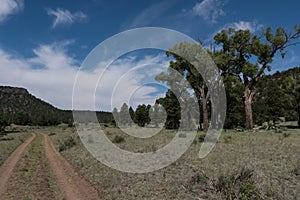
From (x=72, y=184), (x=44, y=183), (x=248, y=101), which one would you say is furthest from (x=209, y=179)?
(x=248, y=101)

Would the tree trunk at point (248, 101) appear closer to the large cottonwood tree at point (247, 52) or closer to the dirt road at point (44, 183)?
the large cottonwood tree at point (247, 52)

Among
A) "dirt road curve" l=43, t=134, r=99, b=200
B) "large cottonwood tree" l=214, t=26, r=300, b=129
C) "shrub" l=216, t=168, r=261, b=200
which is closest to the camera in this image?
"shrub" l=216, t=168, r=261, b=200

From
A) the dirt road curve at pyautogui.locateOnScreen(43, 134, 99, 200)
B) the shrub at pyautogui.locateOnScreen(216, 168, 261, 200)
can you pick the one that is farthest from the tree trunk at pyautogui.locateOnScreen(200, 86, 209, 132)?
the shrub at pyautogui.locateOnScreen(216, 168, 261, 200)

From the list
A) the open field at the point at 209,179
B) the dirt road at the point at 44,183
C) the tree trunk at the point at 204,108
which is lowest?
the dirt road at the point at 44,183

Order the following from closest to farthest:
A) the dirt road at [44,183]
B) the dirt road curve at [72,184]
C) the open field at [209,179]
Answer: the open field at [209,179] → the dirt road curve at [72,184] → the dirt road at [44,183]

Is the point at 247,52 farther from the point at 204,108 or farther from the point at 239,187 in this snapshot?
the point at 239,187

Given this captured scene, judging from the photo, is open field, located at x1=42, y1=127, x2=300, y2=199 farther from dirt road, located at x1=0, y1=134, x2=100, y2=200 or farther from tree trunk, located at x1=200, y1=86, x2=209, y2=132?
tree trunk, located at x1=200, y1=86, x2=209, y2=132

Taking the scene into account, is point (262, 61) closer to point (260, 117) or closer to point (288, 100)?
point (288, 100)

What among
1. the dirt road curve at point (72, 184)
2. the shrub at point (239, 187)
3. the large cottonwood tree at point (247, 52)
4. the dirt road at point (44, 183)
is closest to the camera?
the shrub at point (239, 187)

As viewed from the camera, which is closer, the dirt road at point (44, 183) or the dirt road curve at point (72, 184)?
the dirt road curve at point (72, 184)

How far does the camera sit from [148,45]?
18812mm

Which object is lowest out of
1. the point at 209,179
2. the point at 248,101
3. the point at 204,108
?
the point at 209,179

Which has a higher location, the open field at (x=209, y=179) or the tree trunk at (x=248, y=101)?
the tree trunk at (x=248, y=101)

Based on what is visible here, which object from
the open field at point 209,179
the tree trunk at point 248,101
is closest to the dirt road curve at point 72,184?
the open field at point 209,179
